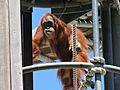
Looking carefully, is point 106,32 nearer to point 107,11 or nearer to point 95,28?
point 107,11

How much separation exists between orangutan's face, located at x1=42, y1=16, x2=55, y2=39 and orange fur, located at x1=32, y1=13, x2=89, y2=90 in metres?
0.04

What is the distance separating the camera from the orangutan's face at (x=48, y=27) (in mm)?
5328

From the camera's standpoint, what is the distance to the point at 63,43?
564 cm

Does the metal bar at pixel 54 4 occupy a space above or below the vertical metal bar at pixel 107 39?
above

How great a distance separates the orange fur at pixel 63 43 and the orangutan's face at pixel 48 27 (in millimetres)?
43

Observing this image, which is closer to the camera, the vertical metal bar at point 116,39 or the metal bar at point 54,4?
the vertical metal bar at point 116,39

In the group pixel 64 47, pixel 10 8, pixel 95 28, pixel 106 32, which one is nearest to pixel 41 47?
pixel 64 47

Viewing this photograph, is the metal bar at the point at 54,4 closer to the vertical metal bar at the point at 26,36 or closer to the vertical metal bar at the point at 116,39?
the vertical metal bar at the point at 26,36

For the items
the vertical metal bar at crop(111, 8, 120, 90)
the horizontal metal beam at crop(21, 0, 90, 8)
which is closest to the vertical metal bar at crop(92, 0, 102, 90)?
the vertical metal bar at crop(111, 8, 120, 90)

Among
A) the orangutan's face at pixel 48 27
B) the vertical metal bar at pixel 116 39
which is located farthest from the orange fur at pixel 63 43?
the vertical metal bar at pixel 116 39

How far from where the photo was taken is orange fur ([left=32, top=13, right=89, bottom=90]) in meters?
5.42

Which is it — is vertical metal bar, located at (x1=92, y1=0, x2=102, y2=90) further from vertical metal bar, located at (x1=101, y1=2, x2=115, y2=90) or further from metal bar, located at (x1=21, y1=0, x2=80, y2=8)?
metal bar, located at (x1=21, y1=0, x2=80, y2=8)

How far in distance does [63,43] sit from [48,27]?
1.01 ft

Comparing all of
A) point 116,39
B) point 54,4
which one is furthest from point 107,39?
point 54,4
